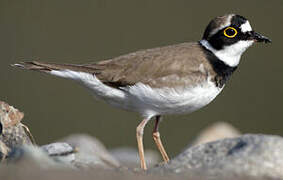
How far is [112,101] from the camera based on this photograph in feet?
19.4

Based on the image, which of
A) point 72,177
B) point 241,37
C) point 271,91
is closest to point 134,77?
point 241,37

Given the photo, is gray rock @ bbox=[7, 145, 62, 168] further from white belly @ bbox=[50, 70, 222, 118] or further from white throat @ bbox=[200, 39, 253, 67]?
white throat @ bbox=[200, 39, 253, 67]

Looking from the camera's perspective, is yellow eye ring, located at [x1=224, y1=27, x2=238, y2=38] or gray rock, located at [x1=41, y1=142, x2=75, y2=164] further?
yellow eye ring, located at [x1=224, y1=27, x2=238, y2=38]

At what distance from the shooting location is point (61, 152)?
16.1ft

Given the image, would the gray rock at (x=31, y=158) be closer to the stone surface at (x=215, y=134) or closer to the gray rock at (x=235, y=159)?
the gray rock at (x=235, y=159)

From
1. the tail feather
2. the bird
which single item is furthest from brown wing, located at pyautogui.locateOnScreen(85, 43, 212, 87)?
the tail feather

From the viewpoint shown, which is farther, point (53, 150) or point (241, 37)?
point (241, 37)

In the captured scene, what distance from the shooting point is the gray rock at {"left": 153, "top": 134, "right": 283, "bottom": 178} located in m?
4.20

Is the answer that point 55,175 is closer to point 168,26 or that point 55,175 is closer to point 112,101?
point 112,101

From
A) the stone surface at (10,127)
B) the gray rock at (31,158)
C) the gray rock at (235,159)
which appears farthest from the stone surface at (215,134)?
the gray rock at (31,158)

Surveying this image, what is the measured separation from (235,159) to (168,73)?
1.68 meters

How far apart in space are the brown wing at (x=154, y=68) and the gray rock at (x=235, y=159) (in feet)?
3.73

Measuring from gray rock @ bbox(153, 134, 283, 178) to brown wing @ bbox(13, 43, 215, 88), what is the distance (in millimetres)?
1135

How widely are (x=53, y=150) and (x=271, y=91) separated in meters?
9.62
